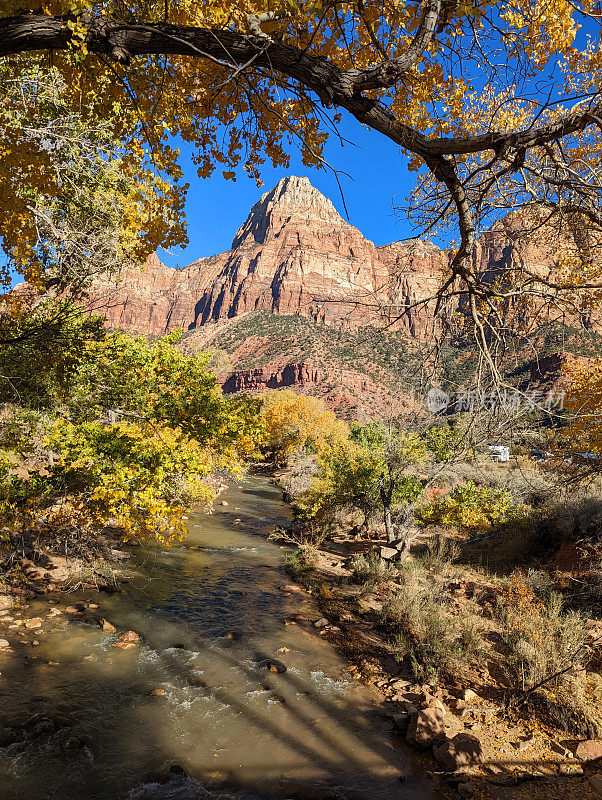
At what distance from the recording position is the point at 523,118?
17.6ft

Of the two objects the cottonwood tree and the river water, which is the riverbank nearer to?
the river water

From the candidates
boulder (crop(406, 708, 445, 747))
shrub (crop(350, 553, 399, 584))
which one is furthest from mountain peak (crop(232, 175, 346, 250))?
boulder (crop(406, 708, 445, 747))

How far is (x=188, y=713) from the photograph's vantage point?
5.58 meters

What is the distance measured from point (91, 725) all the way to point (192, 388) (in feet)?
19.9

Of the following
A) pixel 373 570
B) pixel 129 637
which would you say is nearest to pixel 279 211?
pixel 373 570

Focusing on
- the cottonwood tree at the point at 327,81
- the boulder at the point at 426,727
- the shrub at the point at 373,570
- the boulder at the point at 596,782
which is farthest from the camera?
the shrub at the point at 373,570

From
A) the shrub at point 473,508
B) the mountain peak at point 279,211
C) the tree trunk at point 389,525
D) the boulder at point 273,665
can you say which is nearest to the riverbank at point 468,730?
the boulder at point 273,665

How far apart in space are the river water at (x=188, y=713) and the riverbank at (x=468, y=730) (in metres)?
0.32

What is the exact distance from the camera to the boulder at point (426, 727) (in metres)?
4.98

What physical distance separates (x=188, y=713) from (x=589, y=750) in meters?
4.96

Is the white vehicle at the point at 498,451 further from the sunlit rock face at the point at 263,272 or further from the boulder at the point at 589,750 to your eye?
the sunlit rock face at the point at 263,272

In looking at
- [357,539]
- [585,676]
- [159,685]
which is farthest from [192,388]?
[357,539]

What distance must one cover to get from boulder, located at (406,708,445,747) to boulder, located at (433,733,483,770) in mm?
217

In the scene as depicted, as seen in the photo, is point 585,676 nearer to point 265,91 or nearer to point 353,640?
point 353,640
